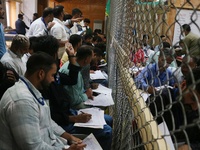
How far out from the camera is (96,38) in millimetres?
6547

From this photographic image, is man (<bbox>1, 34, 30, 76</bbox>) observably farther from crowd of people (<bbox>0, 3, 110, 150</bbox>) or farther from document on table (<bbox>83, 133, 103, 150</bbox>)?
document on table (<bbox>83, 133, 103, 150</bbox>)

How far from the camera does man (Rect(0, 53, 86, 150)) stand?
4.19ft

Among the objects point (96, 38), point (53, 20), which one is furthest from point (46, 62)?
point (96, 38)

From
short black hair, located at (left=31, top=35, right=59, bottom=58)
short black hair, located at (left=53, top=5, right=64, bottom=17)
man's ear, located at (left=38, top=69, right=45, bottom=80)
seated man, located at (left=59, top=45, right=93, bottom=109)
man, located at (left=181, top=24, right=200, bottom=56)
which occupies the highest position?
short black hair, located at (left=53, top=5, right=64, bottom=17)

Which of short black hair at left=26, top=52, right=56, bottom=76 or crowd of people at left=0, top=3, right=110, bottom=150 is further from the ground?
short black hair at left=26, top=52, right=56, bottom=76

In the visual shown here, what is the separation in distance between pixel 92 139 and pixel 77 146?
21 cm

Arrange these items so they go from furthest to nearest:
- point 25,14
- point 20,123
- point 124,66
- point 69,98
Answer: point 25,14 → point 69,98 → point 124,66 → point 20,123

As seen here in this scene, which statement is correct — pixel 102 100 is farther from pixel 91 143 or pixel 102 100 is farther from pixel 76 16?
pixel 76 16

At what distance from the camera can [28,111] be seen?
1.29 metres

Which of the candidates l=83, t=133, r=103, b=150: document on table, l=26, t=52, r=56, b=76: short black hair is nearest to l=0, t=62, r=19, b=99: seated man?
l=26, t=52, r=56, b=76: short black hair

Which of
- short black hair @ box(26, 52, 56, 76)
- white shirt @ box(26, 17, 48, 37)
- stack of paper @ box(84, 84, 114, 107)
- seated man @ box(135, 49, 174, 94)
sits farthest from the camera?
white shirt @ box(26, 17, 48, 37)

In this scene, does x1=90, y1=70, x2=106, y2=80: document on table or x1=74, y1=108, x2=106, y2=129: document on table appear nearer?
x1=74, y1=108, x2=106, y2=129: document on table

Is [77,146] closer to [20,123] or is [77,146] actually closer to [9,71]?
[20,123]

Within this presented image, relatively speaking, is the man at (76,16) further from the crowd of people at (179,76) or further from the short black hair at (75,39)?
the crowd of people at (179,76)
